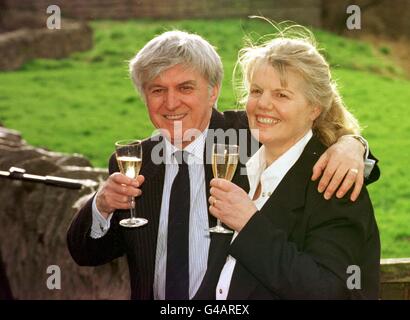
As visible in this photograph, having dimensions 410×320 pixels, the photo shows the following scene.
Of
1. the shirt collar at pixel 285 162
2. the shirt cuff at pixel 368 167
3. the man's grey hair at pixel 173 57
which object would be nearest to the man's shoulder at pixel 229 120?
the man's grey hair at pixel 173 57

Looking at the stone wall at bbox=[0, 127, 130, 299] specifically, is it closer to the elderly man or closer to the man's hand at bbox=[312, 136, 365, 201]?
the elderly man

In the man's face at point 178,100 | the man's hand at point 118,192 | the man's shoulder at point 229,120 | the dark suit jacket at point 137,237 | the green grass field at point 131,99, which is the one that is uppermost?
the man's face at point 178,100

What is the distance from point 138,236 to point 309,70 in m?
0.93

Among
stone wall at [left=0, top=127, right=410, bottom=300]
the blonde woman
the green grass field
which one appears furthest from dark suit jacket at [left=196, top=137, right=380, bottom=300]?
the green grass field

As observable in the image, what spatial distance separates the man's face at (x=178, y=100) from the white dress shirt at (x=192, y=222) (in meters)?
0.07

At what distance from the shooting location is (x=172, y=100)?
2.89 m

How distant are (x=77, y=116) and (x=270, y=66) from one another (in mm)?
9563

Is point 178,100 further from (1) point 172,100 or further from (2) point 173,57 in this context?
(2) point 173,57

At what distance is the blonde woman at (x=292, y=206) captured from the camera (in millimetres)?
2295

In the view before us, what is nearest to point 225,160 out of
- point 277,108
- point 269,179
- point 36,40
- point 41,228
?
point 269,179

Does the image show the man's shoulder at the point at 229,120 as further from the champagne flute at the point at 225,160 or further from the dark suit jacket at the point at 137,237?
the champagne flute at the point at 225,160

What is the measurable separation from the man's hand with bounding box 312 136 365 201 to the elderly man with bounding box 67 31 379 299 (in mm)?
417

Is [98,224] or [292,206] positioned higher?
[292,206]

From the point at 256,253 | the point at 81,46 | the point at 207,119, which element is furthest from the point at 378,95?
the point at 256,253
